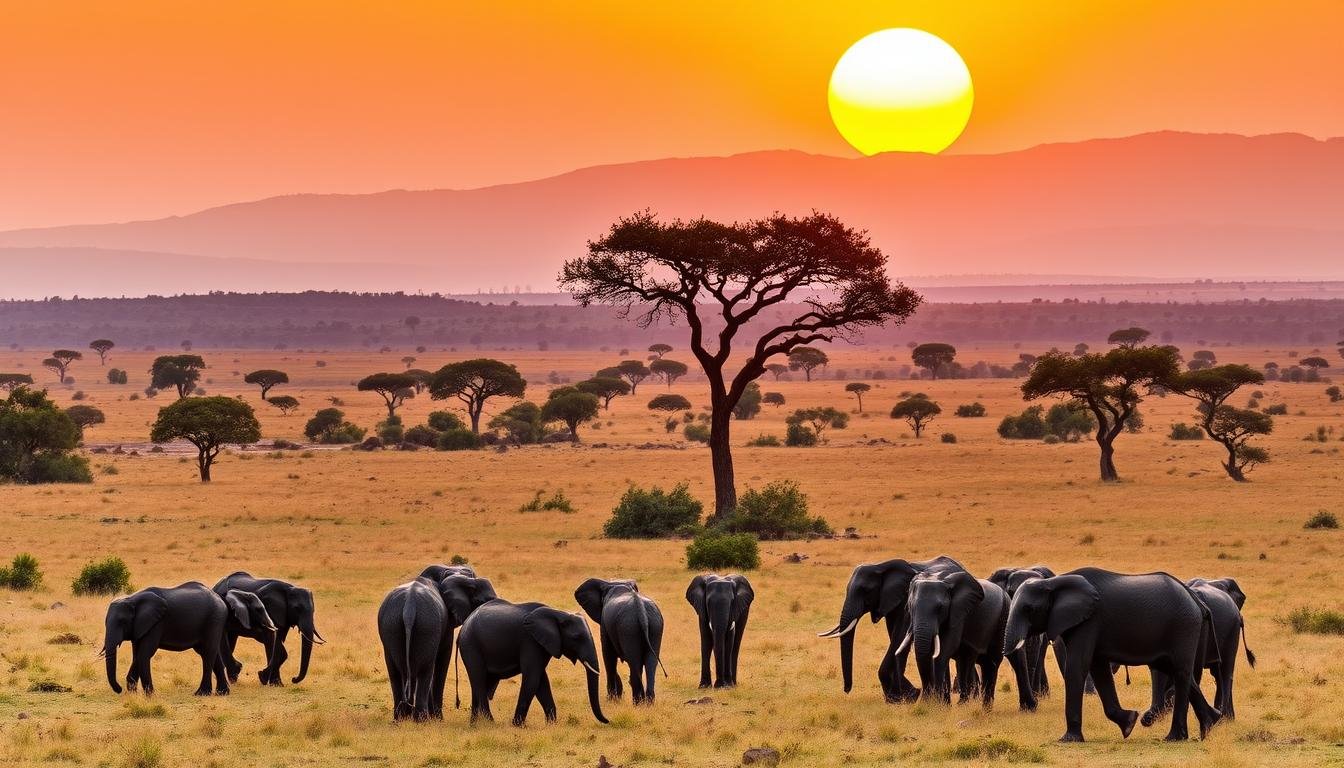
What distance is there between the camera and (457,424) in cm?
9156

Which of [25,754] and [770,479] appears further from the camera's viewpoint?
[770,479]

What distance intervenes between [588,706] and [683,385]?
148874mm

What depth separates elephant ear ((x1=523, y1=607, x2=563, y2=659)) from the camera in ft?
56.6

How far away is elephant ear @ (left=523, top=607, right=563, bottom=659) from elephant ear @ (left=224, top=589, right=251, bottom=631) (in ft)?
15.8

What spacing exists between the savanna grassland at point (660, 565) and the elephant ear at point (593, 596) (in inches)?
42.5

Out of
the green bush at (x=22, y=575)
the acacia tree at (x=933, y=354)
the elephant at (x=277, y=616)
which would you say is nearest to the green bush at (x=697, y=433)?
the green bush at (x=22, y=575)

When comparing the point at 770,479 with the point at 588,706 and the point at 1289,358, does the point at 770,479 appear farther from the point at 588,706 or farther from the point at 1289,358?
the point at 1289,358

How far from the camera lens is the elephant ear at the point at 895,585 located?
1964cm

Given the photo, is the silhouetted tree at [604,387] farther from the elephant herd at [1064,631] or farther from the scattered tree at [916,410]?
the elephant herd at [1064,631]

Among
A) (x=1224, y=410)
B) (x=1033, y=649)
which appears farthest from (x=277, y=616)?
(x=1224, y=410)

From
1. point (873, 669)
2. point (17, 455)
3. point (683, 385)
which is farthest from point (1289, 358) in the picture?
point (873, 669)

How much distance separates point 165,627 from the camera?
1939 cm

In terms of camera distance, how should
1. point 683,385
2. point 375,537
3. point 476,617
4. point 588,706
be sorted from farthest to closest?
point 683,385
point 375,537
point 588,706
point 476,617

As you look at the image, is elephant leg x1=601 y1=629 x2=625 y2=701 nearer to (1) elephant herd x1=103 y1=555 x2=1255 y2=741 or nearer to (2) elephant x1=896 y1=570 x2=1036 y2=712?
(1) elephant herd x1=103 y1=555 x2=1255 y2=741
